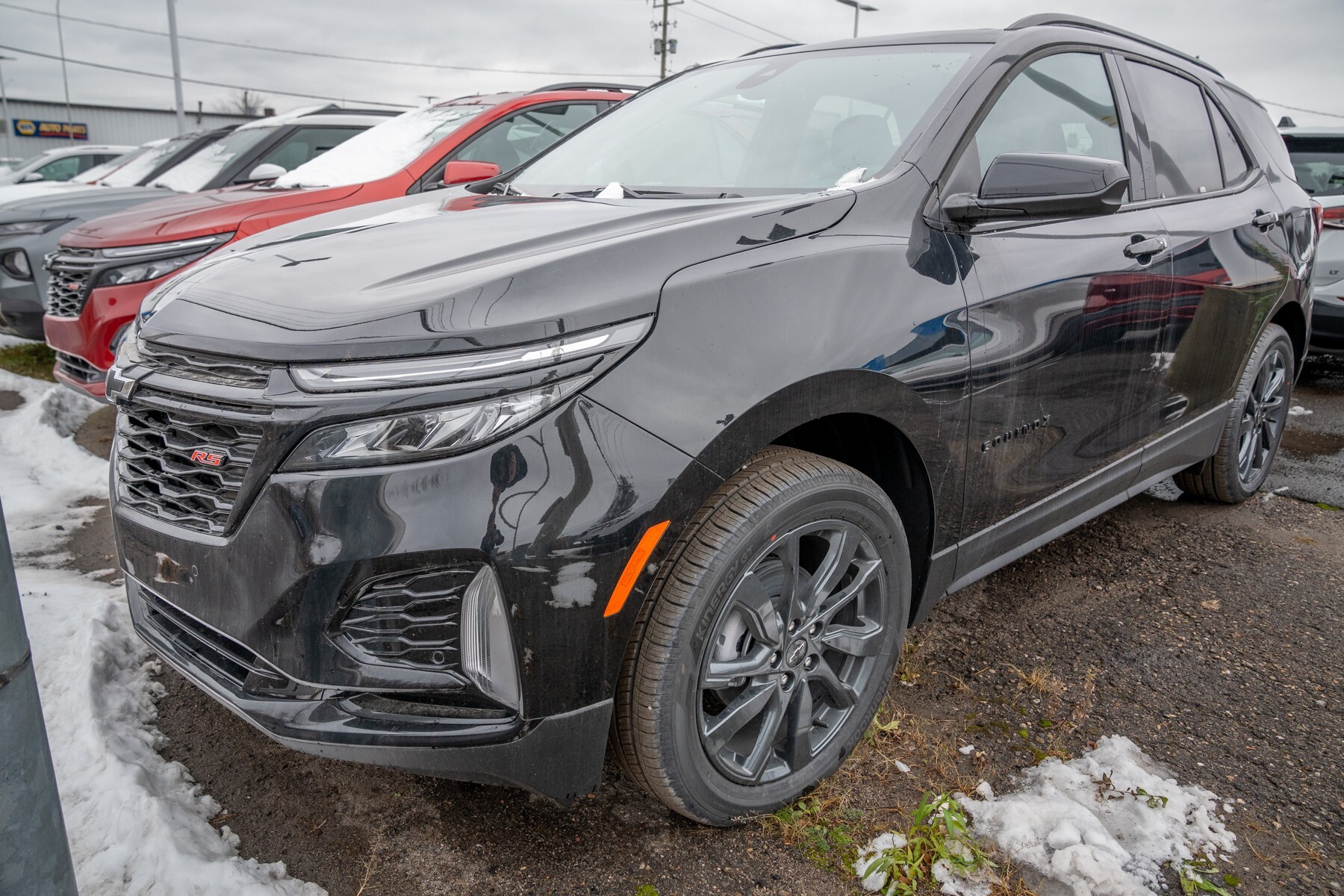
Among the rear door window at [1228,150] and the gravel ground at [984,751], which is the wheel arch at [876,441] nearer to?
the gravel ground at [984,751]

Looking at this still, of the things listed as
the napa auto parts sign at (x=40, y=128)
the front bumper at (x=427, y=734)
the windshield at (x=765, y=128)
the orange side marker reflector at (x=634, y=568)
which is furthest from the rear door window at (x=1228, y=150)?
the napa auto parts sign at (x=40, y=128)

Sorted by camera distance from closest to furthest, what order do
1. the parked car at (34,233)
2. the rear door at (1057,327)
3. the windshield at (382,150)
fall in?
the rear door at (1057,327), the windshield at (382,150), the parked car at (34,233)

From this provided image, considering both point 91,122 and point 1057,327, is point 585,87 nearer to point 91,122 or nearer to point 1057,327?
point 1057,327

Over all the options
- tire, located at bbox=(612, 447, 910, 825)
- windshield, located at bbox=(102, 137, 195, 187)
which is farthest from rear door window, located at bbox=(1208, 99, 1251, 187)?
windshield, located at bbox=(102, 137, 195, 187)

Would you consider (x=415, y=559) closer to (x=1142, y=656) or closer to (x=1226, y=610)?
(x=1142, y=656)

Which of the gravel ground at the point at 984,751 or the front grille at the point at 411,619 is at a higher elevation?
the front grille at the point at 411,619

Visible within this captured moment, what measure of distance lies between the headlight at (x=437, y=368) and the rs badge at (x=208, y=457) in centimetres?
22

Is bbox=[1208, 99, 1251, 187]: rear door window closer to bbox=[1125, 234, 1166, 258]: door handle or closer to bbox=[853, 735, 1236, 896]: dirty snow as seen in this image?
bbox=[1125, 234, 1166, 258]: door handle

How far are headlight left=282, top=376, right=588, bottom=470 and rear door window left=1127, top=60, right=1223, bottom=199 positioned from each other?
246 cm

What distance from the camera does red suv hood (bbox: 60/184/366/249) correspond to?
4.58 meters

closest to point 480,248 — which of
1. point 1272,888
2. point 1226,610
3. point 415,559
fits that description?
point 415,559

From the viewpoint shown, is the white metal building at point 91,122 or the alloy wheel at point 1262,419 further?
the white metal building at point 91,122

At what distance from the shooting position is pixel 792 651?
1.92 m

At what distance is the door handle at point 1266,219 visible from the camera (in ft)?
11.0
